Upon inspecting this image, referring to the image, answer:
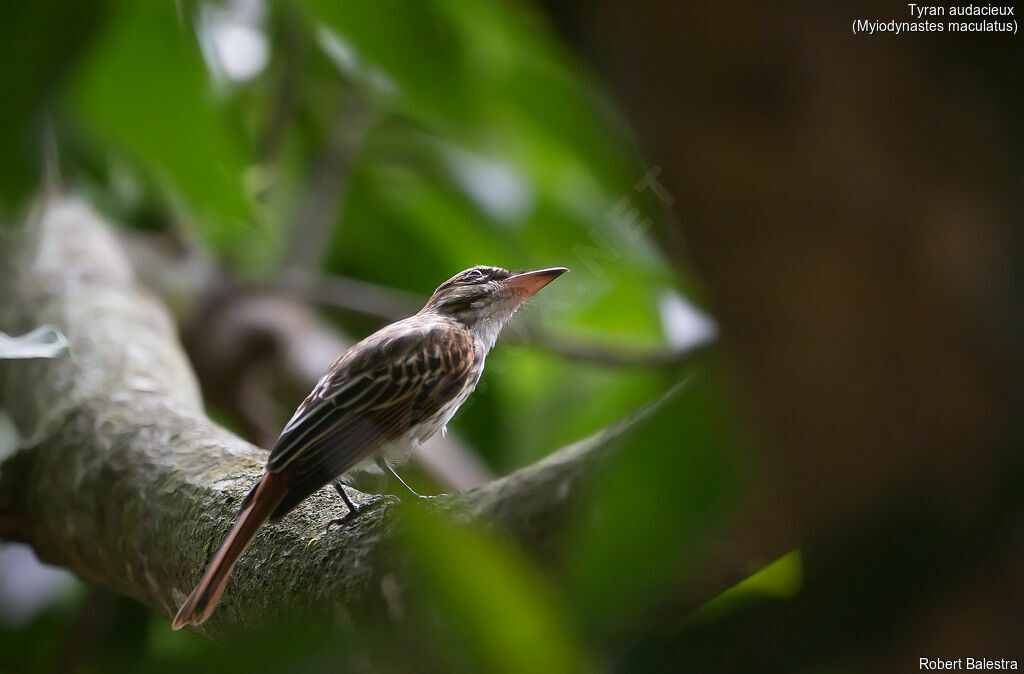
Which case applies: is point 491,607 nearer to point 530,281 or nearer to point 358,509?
point 358,509

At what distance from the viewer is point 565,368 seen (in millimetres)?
4453

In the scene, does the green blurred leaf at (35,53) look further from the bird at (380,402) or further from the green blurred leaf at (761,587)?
the green blurred leaf at (761,587)

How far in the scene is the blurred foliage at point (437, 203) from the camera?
91 cm

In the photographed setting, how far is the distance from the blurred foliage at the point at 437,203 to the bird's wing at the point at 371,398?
472 mm

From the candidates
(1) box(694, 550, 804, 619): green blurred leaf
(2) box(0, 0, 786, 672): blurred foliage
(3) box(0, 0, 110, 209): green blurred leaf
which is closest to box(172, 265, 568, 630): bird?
(2) box(0, 0, 786, 672): blurred foliage

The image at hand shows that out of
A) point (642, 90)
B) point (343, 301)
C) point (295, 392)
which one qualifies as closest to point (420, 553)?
point (642, 90)

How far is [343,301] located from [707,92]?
342 cm

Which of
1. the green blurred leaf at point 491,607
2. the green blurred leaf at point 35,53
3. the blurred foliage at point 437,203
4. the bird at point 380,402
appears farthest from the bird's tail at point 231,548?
the green blurred leaf at point 35,53

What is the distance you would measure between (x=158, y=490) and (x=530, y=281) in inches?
35.0

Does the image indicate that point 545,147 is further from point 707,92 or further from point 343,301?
point 707,92

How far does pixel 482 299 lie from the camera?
2.49 meters

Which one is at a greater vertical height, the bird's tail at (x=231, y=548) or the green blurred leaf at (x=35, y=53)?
the green blurred leaf at (x=35, y=53)

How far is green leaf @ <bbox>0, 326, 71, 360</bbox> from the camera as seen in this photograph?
1.52 metres

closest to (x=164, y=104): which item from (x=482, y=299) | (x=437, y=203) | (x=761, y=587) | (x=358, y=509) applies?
(x=482, y=299)
